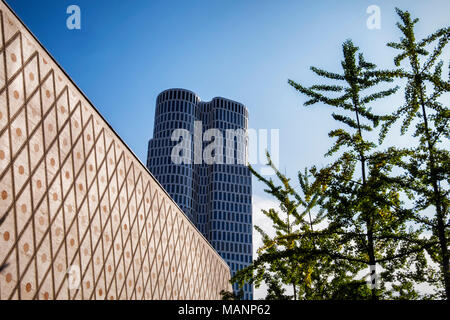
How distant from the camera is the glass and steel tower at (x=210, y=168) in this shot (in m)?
99.4

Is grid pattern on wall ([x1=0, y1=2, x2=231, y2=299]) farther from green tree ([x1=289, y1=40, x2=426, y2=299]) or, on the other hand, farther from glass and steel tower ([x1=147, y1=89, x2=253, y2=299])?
glass and steel tower ([x1=147, y1=89, x2=253, y2=299])

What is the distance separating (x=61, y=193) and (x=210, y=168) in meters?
99.4

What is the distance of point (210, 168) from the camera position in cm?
11044

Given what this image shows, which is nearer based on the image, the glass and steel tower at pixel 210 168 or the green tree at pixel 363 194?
the green tree at pixel 363 194

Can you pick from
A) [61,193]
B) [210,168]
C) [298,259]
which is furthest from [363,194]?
[210,168]

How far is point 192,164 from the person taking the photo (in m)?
108

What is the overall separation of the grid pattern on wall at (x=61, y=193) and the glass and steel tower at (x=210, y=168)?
270 ft

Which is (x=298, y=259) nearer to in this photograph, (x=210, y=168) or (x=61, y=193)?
(x=61, y=193)

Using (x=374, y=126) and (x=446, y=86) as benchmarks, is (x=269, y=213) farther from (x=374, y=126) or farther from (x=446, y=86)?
(x=446, y=86)

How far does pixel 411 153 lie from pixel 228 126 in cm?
10865

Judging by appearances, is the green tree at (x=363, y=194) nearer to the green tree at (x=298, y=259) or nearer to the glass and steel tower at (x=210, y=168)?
the green tree at (x=298, y=259)

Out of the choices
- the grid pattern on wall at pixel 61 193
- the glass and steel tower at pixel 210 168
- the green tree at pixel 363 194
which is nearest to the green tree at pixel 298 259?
the green tree at pixel 363 194
